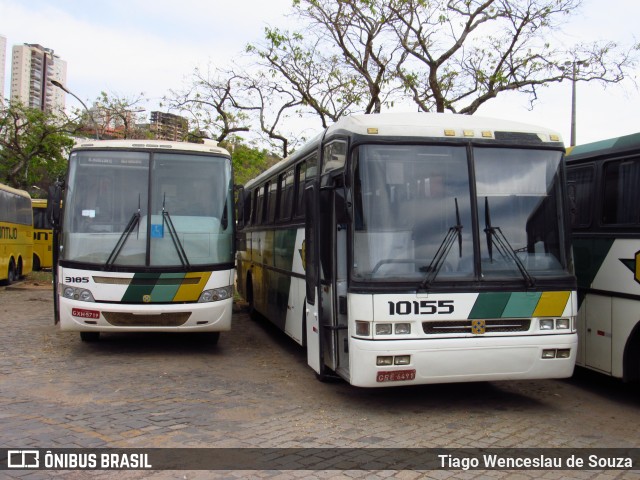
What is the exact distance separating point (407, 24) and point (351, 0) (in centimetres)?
172

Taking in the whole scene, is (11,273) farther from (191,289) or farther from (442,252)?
(442,252)

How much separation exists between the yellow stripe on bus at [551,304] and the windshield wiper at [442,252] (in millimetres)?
959

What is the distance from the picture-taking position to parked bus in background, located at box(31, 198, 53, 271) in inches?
1104

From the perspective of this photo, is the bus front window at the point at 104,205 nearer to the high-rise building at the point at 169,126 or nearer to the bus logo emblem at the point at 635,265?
the bus logo emblem at the point at 635,265

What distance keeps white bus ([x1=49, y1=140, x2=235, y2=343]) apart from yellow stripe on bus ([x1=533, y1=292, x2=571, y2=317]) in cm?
482

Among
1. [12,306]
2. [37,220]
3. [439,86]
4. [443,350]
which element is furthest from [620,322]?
[37,220]

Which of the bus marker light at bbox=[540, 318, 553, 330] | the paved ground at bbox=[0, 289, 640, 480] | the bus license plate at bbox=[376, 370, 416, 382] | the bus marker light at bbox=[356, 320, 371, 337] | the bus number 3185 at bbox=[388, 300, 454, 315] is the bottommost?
the paved ground at bbox=[0, 289, 640, 480]

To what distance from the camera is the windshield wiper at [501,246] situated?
649 centimetres

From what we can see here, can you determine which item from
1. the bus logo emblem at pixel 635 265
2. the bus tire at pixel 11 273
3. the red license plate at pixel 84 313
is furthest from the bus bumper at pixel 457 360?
the bus tire at pixel 11 273

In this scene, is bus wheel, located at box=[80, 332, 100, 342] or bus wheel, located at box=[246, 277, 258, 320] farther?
bus wheel, located at box=[246, 277, 258, 320]

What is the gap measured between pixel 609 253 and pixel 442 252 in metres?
2.24

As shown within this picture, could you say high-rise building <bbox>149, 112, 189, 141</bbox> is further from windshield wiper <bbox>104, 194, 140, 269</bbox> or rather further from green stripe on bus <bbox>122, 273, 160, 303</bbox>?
green stripe on bus <bbox>122, 273, 160, 303</bbox>

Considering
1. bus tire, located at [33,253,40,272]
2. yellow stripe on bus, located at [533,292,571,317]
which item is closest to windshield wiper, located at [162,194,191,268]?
yellow stripe on bus, located at [533,292,571,317]

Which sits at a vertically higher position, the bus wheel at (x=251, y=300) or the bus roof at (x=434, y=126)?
the bus roof at (x=434, y=126)
